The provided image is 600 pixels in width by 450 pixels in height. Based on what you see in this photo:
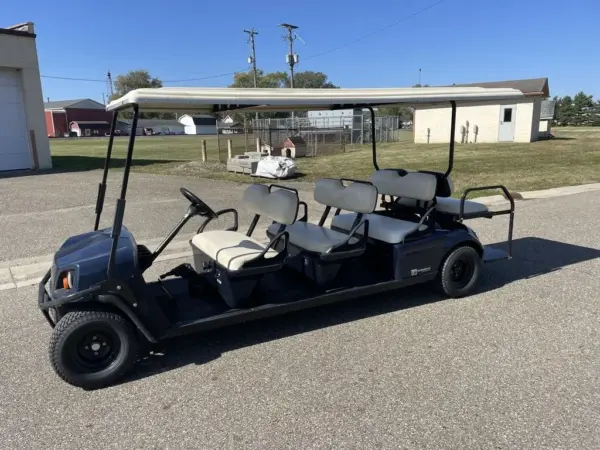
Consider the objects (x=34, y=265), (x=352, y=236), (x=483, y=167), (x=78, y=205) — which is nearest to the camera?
(x=352, y=236)

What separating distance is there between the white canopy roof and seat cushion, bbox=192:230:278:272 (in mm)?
996

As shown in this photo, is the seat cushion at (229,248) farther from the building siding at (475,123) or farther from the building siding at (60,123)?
the building siding at (60,123)

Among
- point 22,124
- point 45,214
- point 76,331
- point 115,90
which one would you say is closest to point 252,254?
point 76,331

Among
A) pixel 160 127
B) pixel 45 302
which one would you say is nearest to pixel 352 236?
pixel 45 302

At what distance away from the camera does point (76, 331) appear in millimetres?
2766

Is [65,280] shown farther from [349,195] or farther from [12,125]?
[12,125]

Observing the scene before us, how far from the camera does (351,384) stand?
2.84 m

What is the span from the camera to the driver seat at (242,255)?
321 centimetres

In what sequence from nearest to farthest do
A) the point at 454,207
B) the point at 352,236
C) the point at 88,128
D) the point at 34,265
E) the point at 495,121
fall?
1. the point at 352,236
2. the point at 454,207
3. the point at 34,265
4. the point at 495,121
5. the point at 88,128

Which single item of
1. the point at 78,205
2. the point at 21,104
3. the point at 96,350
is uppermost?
the point at 21,104

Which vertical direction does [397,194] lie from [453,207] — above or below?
above

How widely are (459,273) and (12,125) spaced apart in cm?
1454

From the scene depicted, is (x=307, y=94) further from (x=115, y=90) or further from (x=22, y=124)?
(x=115, y=90)

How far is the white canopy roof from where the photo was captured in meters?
2.93
